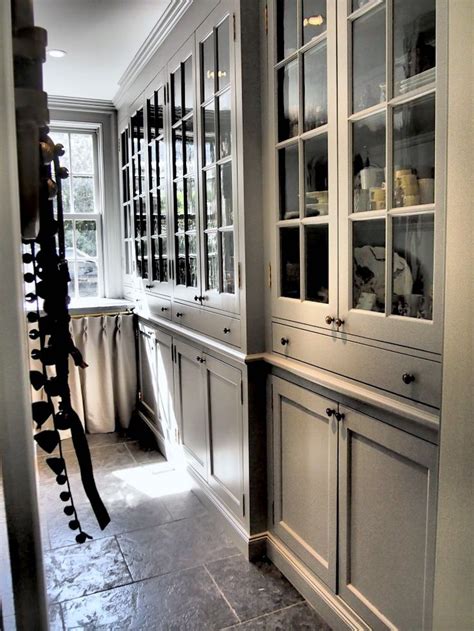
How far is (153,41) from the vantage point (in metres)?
3.06

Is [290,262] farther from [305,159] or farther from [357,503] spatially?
[357,503]

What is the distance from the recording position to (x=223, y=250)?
245cm

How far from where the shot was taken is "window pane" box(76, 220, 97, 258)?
14.9ft

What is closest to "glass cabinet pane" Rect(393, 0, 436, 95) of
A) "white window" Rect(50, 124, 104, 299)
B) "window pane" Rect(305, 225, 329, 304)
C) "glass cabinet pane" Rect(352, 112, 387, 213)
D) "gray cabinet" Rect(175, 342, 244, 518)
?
"glass cabinet pane" Rect(352, 112, 387, 213)

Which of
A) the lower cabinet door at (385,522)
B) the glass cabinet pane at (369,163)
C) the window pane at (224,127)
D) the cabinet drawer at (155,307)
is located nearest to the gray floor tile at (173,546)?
the lower cabinet door at (385,522)

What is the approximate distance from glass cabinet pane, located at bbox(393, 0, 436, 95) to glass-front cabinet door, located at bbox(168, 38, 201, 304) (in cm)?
140

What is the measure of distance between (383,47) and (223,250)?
116 cm


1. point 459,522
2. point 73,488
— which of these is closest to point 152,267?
point 73,488

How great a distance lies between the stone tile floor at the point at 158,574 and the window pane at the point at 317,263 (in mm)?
1175

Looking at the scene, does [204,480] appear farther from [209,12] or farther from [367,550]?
[209,12]

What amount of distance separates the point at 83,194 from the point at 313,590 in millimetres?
3639

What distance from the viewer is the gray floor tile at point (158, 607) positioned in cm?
195

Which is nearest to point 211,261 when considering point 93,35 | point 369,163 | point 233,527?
point 369,163

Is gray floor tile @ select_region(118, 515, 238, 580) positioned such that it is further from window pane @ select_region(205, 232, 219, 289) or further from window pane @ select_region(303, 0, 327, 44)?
window pane @ select_region(303, 0, 327, 44)
